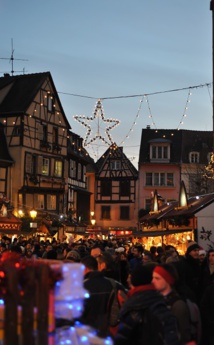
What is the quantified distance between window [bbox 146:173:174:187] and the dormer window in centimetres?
171

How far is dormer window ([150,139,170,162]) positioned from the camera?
66562 mm

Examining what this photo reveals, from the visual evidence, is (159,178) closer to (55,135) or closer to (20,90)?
(55,135)

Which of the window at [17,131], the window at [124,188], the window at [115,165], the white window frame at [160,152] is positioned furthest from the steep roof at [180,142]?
the window at [17,131]

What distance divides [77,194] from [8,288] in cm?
5386

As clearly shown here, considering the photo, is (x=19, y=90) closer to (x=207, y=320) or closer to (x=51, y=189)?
(x=51, y=189)

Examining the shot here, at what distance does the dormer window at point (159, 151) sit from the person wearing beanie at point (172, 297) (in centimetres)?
6006

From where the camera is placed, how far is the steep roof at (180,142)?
66713 millimetres

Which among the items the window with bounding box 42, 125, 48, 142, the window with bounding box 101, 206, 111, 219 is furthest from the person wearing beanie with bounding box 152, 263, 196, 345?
the window with bounding box 101, 206, 111, 219

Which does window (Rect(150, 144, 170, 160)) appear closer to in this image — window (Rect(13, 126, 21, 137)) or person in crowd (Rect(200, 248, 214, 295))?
window (Rect(13, 126, 21, 137))

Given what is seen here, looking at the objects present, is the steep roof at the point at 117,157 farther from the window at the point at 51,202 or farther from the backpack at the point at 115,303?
the backpack at the point at 115,303

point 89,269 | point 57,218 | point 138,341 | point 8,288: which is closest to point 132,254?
point 89,269

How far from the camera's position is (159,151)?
6681 cm

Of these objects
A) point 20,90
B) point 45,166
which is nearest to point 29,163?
point 45,166

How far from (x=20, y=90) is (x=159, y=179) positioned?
22.3 meters
